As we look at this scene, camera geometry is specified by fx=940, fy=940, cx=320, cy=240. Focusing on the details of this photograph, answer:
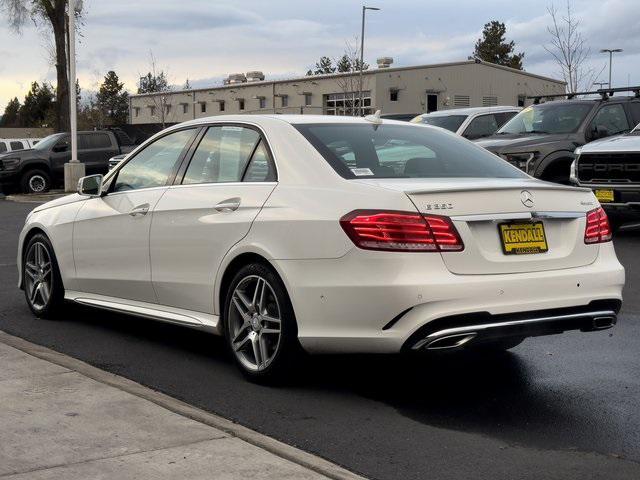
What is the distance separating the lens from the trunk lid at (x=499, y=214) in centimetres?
482

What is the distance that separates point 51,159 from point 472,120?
1411 centimetres

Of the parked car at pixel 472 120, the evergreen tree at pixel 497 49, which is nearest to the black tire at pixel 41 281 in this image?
the parked car at pixel 472 120

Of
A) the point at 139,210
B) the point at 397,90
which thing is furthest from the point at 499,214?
the point at 397,90

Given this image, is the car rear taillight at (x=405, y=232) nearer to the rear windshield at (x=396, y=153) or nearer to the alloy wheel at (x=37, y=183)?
the rear windshield at (x=396, y=153)

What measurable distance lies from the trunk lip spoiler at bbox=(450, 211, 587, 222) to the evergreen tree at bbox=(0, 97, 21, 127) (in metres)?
124

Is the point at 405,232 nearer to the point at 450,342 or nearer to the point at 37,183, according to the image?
the point at 450,342

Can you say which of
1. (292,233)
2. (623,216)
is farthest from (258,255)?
(623,216)

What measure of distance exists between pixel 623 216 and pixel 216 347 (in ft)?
30.4

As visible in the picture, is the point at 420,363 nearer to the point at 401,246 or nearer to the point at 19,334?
the point at 401,246

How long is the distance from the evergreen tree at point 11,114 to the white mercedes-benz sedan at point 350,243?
122 meters

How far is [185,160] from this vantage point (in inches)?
249

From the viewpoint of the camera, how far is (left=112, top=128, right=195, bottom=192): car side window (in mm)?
6449

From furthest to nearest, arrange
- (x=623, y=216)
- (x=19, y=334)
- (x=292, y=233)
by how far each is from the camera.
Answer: (x=623, y=216), (x=19, y=334), (x=292, y=233)

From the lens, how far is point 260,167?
18.6ft
